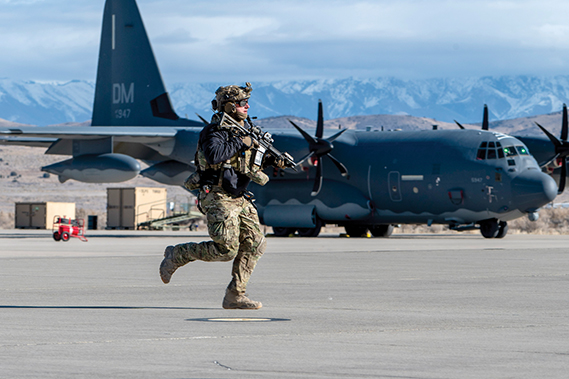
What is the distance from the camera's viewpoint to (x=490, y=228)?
3206 cm

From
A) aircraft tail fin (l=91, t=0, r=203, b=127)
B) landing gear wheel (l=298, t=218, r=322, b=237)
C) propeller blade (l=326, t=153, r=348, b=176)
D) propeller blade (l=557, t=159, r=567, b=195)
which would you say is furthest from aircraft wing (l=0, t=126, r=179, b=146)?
propeller blade (l=557, t=159, r=567, b=195)

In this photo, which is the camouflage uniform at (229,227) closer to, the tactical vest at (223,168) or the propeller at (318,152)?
the tactical vest at (223,168)

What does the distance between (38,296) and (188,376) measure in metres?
6.07

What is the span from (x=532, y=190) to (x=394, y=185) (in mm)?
4920

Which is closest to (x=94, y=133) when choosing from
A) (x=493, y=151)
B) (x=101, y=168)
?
(x=101, y=168)

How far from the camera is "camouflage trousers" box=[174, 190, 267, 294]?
29.3 ft

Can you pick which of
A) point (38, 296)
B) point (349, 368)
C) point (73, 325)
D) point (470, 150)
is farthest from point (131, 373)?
point (470, 150)

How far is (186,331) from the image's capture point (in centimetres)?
747

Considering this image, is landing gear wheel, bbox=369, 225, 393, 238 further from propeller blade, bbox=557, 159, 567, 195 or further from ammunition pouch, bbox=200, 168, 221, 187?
ammunition pouch, bbox=200, 168, 221, 187

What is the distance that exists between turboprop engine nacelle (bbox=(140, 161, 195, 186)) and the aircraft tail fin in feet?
11.1

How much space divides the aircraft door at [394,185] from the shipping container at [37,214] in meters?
23.8

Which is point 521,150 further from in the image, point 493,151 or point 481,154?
point 481,154

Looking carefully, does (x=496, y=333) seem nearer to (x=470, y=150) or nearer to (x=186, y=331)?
(x=186, y=331)

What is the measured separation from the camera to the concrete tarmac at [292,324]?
5660 millimetres
